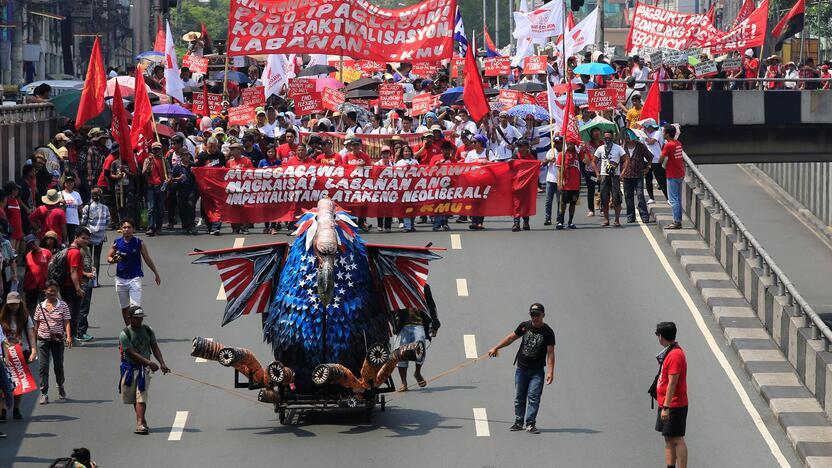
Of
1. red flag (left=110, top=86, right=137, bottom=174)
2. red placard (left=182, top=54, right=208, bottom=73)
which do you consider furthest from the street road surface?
red placard (left=182, top=54, right=208, bottom=73)

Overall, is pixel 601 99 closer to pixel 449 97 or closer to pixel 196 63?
pixel 449 97

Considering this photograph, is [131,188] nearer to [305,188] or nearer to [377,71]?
[305,188]

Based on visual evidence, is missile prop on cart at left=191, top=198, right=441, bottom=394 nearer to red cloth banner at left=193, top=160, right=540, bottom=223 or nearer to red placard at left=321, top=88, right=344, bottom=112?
red cloth banner at left=193, top=160, right=540, bottom=223

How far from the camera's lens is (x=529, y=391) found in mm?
18375

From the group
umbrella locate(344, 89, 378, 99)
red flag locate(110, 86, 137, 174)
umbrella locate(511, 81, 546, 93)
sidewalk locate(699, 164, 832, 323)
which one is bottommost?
sidewalk locate(699, 164, 832, 323)

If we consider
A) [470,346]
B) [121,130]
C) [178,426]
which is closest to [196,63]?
[121,130]

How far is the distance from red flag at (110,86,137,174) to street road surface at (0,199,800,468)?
2.40 m

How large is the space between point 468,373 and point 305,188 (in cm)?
914

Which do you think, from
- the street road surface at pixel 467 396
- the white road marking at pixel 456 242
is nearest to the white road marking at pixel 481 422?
the street road surface at pixel 467 396

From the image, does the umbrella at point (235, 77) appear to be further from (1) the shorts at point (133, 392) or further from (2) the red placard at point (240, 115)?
(1) the shorts at point (133, 392)

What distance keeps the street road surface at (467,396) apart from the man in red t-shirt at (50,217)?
1.22 metres

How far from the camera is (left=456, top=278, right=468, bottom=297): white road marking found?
24.9 m

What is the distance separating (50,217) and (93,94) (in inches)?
220

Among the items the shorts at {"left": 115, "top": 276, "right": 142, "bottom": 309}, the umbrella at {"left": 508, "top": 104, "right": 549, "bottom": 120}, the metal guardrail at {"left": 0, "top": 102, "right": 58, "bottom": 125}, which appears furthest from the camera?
the umbrella at {"left": 508, "top": 104, "right": 549, "bottom": 120}
